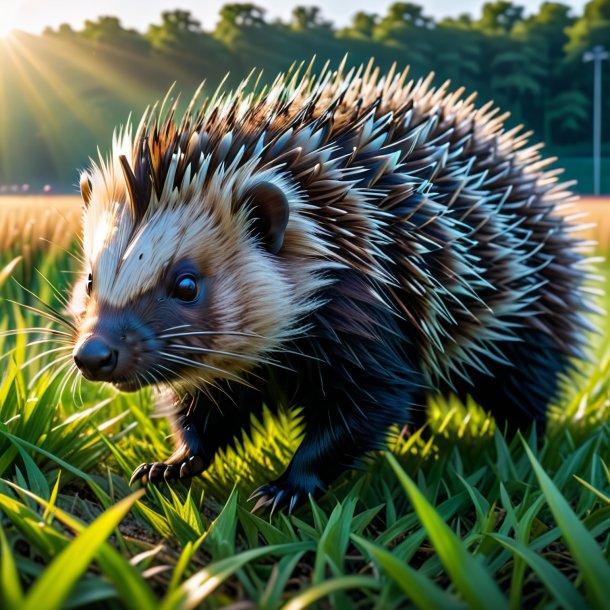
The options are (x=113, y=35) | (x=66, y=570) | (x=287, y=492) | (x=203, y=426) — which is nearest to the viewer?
(x=66, y=570)

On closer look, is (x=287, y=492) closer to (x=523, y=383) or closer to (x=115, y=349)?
(x=115, y=349)

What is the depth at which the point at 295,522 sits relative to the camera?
2.90 meters

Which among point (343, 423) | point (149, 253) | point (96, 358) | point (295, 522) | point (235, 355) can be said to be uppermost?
point (149, 253)

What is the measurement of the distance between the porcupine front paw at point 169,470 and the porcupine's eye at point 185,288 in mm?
834

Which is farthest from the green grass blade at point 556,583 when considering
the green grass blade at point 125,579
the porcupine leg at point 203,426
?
the porcupine leg at point 203,426

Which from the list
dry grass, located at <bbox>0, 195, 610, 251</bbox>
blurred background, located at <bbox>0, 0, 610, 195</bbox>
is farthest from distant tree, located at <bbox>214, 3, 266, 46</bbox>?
dry grass, located at <bbox>0, 195, 610, 251</bbox>

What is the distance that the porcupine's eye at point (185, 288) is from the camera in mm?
2898

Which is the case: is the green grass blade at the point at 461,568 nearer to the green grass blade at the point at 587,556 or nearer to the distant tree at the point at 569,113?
the green grass blade at the point at 587,556

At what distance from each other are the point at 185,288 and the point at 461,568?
1.51 meters

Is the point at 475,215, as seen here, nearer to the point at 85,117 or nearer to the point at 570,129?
the point at 85,117

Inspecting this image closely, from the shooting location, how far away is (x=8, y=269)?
12.0ft

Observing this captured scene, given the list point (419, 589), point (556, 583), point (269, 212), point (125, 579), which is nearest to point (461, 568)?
point (419, 589)

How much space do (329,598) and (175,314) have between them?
1.20 meters

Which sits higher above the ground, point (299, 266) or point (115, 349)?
point (299, 266)
